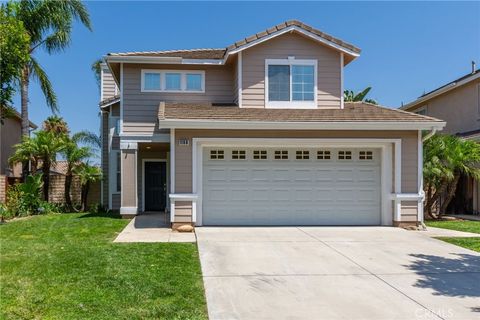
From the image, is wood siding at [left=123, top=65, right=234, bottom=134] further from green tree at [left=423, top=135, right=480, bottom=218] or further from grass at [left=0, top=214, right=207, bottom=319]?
green tree at [left=423, top=135, right=480, bottom=218]

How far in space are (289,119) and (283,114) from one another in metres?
0.82

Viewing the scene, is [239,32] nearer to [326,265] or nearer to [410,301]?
[326,265]

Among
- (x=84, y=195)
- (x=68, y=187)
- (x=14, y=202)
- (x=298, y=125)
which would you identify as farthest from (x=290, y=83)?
(x=14, y=202)

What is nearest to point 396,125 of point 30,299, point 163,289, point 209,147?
point 209,147

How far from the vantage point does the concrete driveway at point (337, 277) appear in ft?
16.8

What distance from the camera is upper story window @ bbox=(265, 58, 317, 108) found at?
45.2ft

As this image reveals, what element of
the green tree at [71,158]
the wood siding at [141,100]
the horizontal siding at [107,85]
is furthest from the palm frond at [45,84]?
the wood siding at [141,100]

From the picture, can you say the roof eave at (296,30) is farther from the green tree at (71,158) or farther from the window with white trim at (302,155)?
the green tree at (71,158)

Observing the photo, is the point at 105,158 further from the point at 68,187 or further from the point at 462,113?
the point at 462,113

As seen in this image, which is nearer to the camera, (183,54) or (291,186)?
(291,186)

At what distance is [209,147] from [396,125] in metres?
5.29

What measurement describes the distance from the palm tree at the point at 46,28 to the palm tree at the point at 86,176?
3.61 meters

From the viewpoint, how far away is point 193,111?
41.0ft

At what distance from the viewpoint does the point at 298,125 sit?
11.5m
